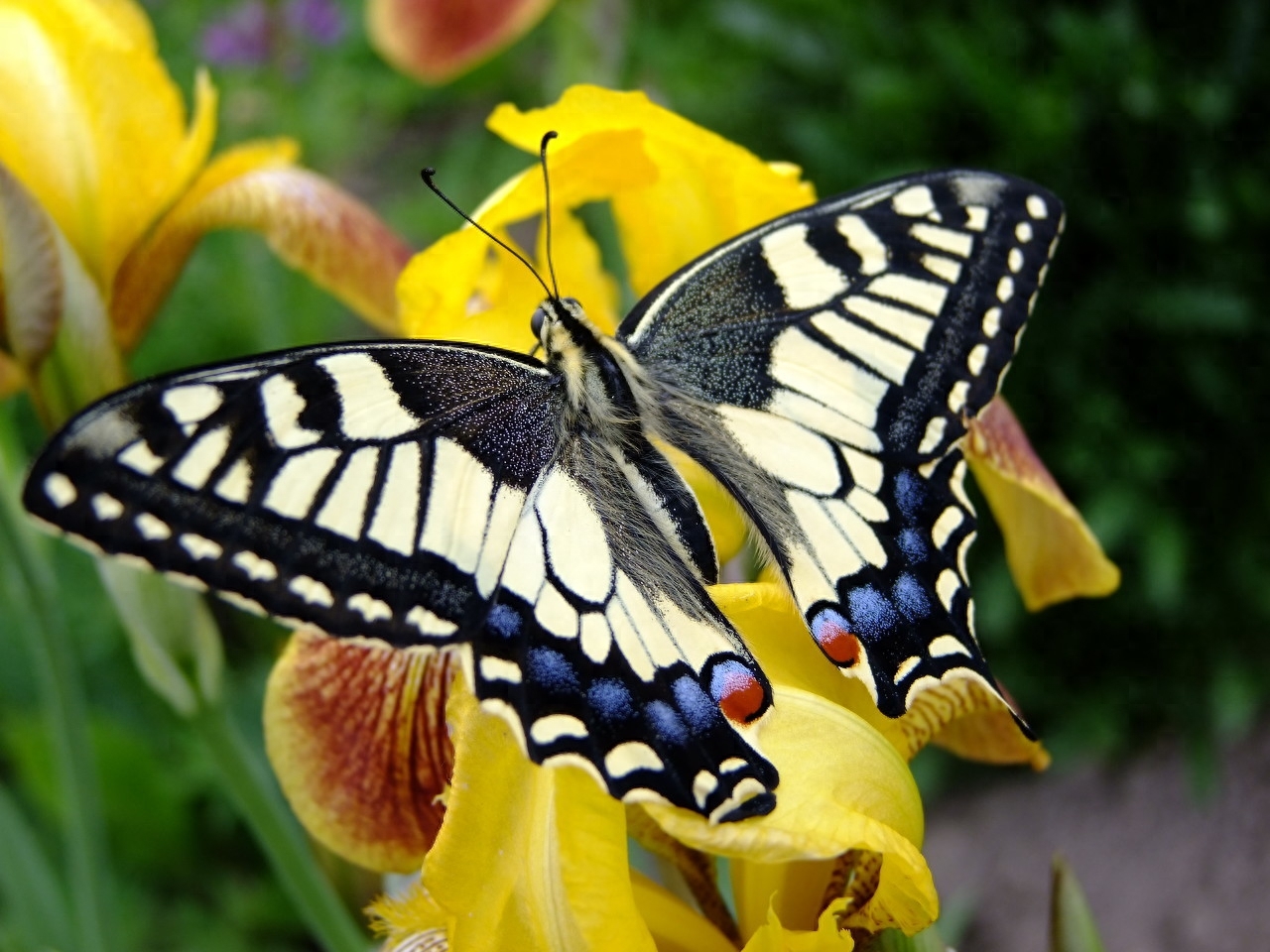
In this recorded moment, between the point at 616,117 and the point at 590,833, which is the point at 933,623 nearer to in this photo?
the point at 590,833

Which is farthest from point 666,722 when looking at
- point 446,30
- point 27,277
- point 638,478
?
point 446,30

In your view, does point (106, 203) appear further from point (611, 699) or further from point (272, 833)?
point (611, 699)

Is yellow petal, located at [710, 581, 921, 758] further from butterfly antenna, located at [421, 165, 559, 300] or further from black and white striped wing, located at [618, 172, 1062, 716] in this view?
butterfly antenna, located at [421, 165, 559, 300]

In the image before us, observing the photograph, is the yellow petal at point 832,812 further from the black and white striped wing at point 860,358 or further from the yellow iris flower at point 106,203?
the yellow iris flower at point 106,203

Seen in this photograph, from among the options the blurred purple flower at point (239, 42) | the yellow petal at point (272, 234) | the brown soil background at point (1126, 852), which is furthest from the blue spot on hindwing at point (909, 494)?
the blurred purple flower at point (239, 42)

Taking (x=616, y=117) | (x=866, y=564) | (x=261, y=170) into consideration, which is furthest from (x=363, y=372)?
(x=261, y=170)

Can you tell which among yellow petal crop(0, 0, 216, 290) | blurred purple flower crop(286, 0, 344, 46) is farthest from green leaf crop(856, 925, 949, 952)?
blurred purple flower crop(286, 0, 344, 46)
